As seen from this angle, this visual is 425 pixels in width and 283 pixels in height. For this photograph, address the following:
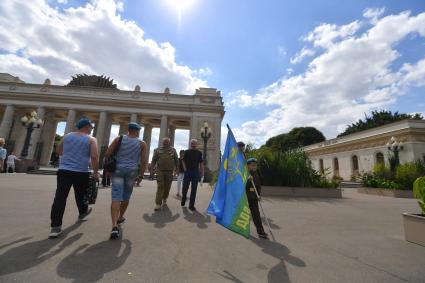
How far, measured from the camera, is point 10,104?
3052 centimetres

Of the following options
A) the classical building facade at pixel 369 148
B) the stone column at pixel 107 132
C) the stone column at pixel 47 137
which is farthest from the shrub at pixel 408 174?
the stone column at pixel 47 137

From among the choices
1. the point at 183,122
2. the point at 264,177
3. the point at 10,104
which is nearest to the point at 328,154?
the point at 183,122

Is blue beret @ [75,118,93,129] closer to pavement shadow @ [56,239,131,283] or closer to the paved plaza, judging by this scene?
the paved plaza

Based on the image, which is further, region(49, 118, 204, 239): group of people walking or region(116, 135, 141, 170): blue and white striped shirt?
region(116, 135, 141, 170): blue and white striped shirt

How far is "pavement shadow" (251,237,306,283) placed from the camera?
2107mm

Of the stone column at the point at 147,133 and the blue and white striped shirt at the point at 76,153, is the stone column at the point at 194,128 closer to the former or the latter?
the stone column at the point at 147,133

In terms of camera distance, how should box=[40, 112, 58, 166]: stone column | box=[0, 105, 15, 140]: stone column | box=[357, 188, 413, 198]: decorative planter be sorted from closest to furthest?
box=[357, 188, 413, 198]: decorative planter → box=[0, 105, 15, 140]: stone column → box=[40, 112, 58, 166]: stone column

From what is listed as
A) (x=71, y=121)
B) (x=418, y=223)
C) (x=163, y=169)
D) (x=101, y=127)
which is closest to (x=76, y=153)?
(x=163, y=169)

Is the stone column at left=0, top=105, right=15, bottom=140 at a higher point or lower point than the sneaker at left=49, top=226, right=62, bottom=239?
higher

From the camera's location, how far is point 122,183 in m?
3.27

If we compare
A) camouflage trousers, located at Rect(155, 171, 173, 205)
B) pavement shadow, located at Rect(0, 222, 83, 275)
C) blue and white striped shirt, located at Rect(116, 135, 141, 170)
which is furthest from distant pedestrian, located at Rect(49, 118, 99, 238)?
camouflage trousers, located at Rect(155, 171, 173, 205)

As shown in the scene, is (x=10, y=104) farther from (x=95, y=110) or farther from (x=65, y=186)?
(x=65, y=186)

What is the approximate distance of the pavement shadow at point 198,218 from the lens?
13.2 ft

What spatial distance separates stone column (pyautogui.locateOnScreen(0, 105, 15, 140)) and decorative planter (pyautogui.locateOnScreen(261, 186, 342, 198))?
36223 millimetres
